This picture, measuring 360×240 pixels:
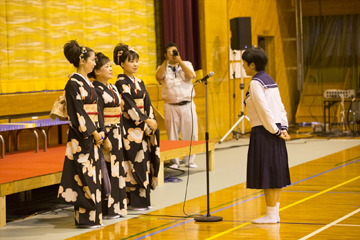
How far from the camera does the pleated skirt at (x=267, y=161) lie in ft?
12.5

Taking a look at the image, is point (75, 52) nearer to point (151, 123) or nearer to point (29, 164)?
point (151, 123)

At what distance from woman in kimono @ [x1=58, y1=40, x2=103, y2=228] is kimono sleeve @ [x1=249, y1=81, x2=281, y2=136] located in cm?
114

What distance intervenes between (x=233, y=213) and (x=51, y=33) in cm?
340

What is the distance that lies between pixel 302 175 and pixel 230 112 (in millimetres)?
4141

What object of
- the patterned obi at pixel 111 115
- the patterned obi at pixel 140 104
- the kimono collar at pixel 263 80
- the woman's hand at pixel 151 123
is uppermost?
the kimono collar at pixel 263 80

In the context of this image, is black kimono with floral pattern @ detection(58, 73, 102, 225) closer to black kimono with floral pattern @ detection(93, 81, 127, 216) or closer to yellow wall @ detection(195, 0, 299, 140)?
black kimono with floral pattern @ detection(93, 81, 127, 216)

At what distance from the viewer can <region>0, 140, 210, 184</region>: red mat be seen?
4324 millimetres

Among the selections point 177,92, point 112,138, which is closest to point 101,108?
point 112,138

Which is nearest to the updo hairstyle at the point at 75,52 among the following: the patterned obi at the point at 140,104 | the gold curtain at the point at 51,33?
the patterned obi at the point at 140,104

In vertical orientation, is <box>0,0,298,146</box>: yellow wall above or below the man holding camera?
above

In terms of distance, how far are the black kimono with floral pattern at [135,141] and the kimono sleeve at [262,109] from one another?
1.13 metres

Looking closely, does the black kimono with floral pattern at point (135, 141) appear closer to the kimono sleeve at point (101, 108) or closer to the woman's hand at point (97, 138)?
the kimono sleeve at point (101, 108)

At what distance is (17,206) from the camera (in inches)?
195

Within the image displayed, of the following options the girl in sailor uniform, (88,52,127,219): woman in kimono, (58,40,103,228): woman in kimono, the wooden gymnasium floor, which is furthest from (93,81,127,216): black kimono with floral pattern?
the girl in sailor uniform
